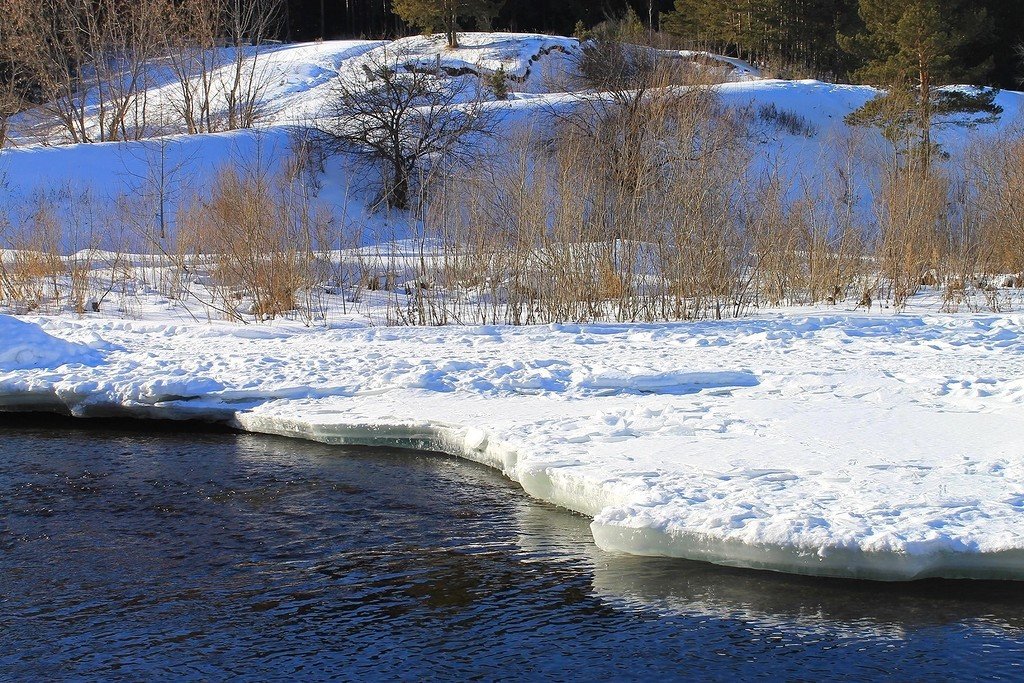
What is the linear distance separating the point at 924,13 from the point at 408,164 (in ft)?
42.5

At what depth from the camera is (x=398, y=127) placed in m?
27.8

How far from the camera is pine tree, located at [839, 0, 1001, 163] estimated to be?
24938mm

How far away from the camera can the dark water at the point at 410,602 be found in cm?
471

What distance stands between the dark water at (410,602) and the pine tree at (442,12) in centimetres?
3536

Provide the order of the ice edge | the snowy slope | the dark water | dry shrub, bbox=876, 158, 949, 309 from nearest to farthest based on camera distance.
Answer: the dark water < the ice edge < dry shrub, bbox=876, 158, 949, 309 < the snowy slope

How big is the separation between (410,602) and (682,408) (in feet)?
11.4

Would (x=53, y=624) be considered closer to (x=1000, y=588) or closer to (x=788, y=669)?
(x=788, y=669)

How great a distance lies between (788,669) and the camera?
15.1ft

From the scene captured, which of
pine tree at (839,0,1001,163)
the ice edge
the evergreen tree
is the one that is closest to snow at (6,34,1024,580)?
the ice edge

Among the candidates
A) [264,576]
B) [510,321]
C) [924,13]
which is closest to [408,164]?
[924,13]

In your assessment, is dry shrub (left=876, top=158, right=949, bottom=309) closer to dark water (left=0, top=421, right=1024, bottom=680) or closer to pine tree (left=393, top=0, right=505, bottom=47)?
dark water (left=0, top=421, right=1024, bottom=680)

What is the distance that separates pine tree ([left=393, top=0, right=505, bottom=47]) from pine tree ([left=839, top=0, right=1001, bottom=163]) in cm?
1719

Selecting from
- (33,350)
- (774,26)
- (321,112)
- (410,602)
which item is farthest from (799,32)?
(410,602)

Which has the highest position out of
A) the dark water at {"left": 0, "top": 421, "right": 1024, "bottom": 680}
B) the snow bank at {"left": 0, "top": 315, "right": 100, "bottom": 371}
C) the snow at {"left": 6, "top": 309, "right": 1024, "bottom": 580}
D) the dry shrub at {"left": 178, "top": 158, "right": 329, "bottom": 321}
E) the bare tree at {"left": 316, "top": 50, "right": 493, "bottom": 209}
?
the bare tree at {"left": 316, "top": 50, "right": 493, "bottom": 209}
